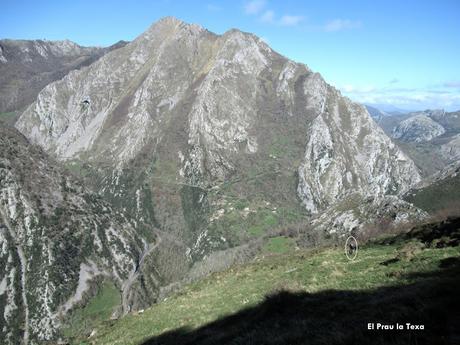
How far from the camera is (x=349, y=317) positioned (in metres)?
17.5

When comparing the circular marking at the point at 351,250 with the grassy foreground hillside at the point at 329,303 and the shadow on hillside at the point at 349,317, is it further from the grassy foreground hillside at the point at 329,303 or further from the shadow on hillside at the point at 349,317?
the shadow on hillside at the point at 349,317

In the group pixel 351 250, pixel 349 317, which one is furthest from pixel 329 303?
pixel 351 250

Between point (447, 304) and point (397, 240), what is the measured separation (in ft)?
89.7

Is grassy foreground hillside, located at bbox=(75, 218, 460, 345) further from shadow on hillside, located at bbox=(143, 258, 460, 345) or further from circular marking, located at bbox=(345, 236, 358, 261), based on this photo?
circular marking, located at bbox=(345, 236, 358, 261)

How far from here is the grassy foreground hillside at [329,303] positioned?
1426 cm

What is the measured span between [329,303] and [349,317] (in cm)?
505

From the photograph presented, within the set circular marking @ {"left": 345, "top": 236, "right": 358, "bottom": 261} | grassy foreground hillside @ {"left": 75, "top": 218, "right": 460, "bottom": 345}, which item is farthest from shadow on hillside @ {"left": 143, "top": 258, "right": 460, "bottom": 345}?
circular marking @ {"left": 345, "top": 236, "right": 358, "bottom": 261}

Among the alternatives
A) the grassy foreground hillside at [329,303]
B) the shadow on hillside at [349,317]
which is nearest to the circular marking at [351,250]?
the grassy foreground hillside at [329,303]

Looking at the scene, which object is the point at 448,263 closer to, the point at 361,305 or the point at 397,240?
the point at 361,305

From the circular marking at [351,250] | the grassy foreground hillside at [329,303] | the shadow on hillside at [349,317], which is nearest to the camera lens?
the shadow on hillside at [349,317]

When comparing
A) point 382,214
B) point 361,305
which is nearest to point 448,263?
point 361,305

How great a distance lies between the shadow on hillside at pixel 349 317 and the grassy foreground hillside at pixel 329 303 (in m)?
0.05

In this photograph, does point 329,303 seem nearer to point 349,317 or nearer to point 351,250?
point 349,317

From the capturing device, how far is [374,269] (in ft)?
93.4
